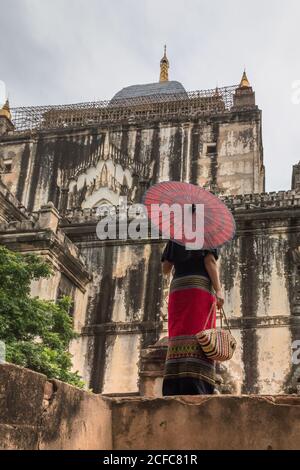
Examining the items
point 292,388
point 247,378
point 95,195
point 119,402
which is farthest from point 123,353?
point 119,402

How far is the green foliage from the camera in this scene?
37.1 feet

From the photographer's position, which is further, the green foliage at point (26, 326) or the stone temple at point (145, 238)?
the stone temple at point (145, 238)

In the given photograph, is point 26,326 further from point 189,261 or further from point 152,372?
point 189,261

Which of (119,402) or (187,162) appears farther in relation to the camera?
(187,162)

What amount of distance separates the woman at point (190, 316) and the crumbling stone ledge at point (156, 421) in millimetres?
828

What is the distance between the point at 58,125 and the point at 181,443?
88.9 ft

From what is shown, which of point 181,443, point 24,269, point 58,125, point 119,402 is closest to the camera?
point 181,443

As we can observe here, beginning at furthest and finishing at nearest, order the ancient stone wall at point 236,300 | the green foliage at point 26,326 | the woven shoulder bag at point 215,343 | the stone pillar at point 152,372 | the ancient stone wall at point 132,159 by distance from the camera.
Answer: the ancient stone wall at point 132,159
the ancient stone wall at point 236,300
the green foliage at point 26,326
the stone pillar at point 152,372
the woven shoulder bag at point 215,343

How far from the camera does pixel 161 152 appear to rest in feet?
89.2

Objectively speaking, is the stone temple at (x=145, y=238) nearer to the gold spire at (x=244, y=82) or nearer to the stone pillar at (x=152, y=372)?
the gold spire at (x=244, y=82)

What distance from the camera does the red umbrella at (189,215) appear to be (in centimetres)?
570

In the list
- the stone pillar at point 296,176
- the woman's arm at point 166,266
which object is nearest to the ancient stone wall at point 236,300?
the stone pillar at point 296,176

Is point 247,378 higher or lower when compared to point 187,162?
lower

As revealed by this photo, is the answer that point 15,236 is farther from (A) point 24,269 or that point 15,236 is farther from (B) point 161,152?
(B) point 161,152
